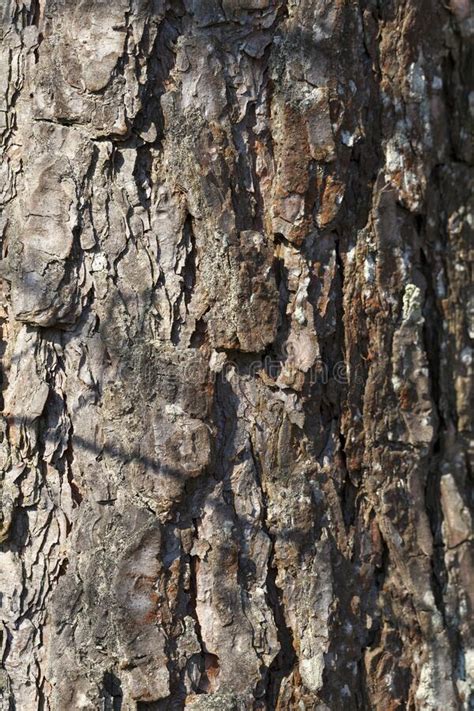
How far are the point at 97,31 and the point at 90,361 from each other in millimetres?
535

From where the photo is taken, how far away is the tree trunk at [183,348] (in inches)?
51.7

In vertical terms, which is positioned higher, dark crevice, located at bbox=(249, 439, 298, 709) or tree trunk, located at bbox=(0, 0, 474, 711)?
tree trunk, located at bbox=(0, 0, 474, 711)

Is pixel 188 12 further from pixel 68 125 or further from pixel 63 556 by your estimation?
pixel 63 556

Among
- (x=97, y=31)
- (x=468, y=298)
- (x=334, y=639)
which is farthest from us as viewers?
(x=468, y=298)

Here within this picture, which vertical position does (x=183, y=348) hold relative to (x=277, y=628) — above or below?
above

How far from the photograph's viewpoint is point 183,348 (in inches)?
52.5

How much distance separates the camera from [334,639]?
4.58 ft

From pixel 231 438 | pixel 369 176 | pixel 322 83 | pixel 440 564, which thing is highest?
pixel 322 83

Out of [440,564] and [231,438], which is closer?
[231,438]

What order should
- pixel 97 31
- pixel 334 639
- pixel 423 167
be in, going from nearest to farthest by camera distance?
pixel 97 31
pixel 334 639
pixel 423 167

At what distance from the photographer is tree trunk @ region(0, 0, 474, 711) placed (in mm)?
1312

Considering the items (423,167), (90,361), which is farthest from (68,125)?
(423,167)

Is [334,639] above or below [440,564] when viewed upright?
below

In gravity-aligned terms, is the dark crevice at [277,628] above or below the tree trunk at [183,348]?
below
